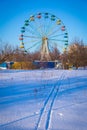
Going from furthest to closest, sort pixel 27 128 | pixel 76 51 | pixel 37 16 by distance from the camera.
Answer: pixel 76 51, pixel 37 16, pixel 27 128

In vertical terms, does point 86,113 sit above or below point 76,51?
below

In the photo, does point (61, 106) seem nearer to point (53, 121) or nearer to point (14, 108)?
point (14, 108)

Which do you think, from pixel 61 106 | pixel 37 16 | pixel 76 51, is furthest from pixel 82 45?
pixel 61 106

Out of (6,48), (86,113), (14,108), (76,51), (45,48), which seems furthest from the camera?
(6,48)

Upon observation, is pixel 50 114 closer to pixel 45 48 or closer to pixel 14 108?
pixel 14 108

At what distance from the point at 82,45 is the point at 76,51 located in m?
4.77

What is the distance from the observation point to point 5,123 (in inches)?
182

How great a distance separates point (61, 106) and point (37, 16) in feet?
105

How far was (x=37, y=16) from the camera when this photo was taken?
1467 inches

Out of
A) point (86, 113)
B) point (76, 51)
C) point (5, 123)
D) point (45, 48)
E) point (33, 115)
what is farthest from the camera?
point (76, 51)

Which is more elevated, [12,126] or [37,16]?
[37,16]

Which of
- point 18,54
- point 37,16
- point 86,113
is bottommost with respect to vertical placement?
point 86,113

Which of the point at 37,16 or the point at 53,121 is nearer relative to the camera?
the point at 53,121

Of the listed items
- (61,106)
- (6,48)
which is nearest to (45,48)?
(6,48)
